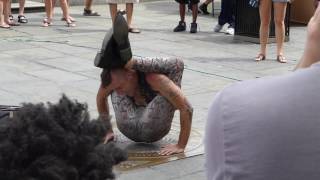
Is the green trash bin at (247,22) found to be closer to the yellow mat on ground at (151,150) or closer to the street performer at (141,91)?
the yellow mat on ground at (151,150)

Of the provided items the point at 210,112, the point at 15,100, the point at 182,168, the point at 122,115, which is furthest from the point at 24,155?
the point at 15,100

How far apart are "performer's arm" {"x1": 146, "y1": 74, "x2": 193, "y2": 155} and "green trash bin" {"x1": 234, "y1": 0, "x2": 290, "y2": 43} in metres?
5.86

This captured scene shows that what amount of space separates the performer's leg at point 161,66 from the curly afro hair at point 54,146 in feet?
11.5

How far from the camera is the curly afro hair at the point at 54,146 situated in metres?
1.33

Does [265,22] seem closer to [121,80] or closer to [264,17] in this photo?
[264,17]

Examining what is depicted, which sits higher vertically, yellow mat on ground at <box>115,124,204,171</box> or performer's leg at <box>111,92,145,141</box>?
performer's leg at <box>111,92,145,141</box>

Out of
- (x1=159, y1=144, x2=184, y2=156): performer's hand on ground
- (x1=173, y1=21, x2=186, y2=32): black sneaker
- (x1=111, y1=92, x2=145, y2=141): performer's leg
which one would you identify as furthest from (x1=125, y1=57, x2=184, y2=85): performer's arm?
(x1=173, y1=21, x2=186, y2=32): black sneaker

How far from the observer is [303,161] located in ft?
4.68

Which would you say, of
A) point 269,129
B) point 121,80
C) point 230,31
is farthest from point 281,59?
point 269,129

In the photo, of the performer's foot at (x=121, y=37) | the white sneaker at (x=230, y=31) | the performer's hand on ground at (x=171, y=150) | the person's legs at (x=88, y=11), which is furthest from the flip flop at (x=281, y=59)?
the person's legs at (x=88, y=11)

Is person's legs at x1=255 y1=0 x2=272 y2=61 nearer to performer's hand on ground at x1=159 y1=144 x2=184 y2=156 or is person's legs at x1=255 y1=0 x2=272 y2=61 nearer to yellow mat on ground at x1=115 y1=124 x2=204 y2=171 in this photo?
yellow mat on ground at x1=115 y1=124 x2=204 y2=171

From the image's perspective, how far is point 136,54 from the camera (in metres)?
9.27

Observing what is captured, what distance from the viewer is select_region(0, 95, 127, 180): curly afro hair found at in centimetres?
133

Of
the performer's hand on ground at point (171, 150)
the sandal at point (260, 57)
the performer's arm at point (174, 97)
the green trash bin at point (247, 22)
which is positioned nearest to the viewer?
the performer's arm at point (174, 97)
